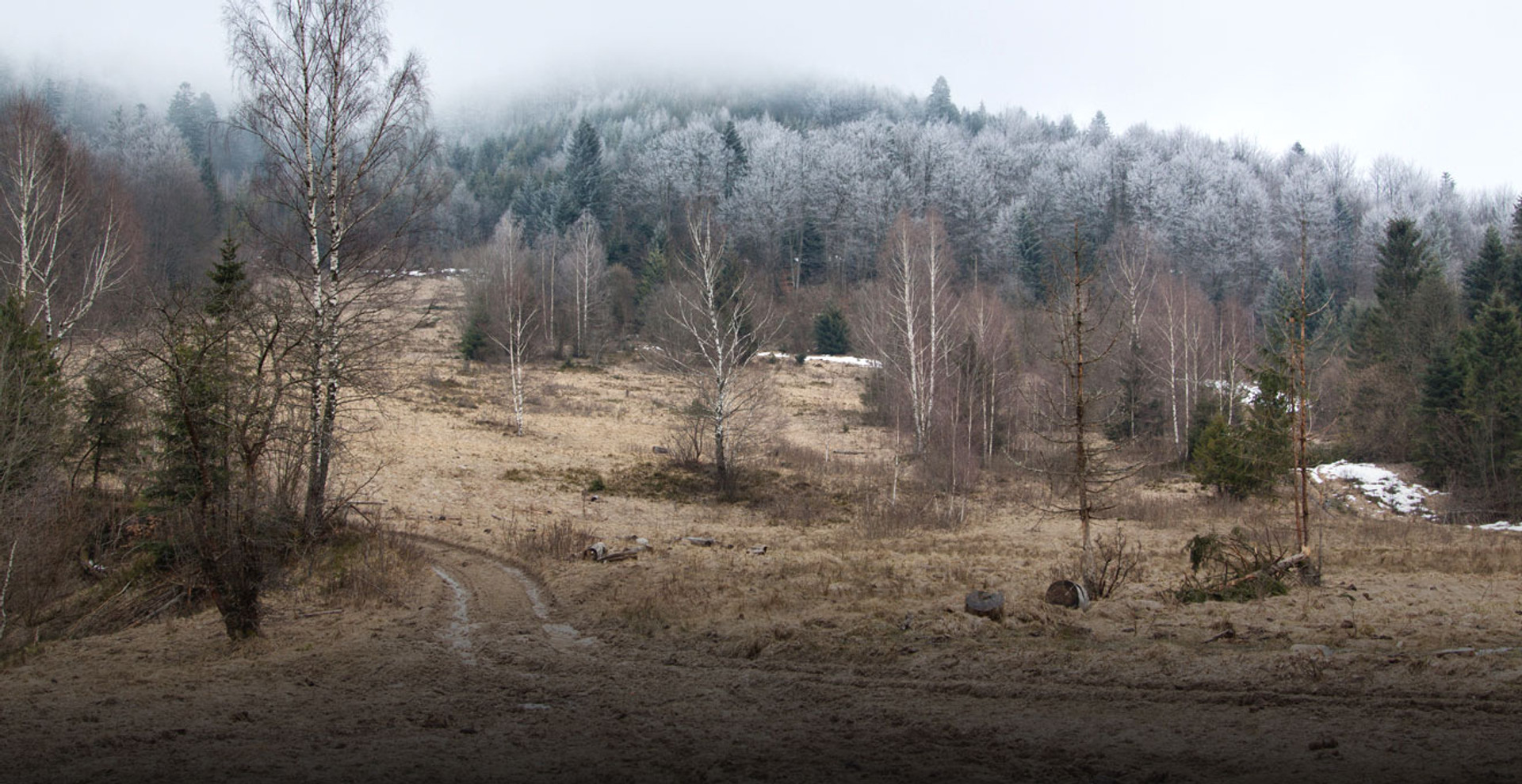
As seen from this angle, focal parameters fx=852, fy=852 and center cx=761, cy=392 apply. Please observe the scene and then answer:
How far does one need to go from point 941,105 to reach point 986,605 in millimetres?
146060

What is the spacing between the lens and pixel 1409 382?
3934 cm

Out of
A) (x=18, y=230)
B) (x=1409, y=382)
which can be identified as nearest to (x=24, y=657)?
(x=18, y=230)

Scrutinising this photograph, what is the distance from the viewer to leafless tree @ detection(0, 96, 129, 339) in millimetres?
23312

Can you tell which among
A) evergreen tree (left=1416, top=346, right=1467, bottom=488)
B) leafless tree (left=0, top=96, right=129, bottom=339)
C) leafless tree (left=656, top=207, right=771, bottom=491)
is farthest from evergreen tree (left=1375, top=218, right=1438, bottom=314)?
leafless tree (left=0, top=96, right=129, bottom=339)

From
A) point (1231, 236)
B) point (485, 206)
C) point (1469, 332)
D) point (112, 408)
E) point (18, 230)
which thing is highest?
point (485, 206)

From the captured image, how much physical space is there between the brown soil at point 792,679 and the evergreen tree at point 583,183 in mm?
64723

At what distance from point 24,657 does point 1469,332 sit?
140 ft

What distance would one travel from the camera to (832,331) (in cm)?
6112

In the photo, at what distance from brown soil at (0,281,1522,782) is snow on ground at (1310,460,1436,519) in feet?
50.4

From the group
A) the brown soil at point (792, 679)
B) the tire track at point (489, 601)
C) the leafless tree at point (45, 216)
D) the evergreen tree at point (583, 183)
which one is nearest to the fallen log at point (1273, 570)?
the brown soil at point (792, 679)

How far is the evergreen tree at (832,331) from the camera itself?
60.9 meters

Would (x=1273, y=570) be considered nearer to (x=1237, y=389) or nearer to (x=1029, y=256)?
(x=1237, y=389)

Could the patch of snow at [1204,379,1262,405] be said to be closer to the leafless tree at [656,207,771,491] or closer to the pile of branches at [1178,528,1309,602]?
the leafless tree at [656,207,771,491]

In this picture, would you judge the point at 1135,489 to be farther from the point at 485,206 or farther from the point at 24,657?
the point at 485,206
